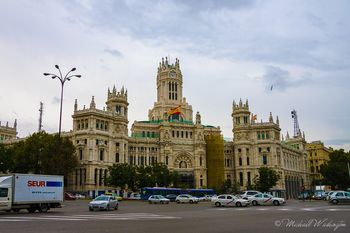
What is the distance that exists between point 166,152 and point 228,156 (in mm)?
23802

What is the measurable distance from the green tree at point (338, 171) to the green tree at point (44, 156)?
72.7m

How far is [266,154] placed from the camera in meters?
114

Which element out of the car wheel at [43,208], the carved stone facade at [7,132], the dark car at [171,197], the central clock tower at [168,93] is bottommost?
the dark car at [171,197]

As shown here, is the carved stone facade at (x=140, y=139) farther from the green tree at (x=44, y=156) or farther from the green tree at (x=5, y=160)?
the green tree at (x=5, y=160)

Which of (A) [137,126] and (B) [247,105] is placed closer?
(A) [137,126]

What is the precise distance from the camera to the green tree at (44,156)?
7807cm

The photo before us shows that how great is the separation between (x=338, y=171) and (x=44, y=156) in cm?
7988

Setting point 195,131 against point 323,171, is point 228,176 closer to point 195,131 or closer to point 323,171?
point 195,131

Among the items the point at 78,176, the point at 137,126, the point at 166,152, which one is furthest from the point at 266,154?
the point at 78,176

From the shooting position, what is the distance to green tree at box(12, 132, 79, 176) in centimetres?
7807

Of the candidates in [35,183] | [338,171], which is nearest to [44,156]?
[35,183]

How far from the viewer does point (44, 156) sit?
7856 cm

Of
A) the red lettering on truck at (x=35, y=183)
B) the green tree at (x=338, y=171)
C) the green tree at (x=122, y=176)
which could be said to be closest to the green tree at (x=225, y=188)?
the green tree at (x=122, y=176)

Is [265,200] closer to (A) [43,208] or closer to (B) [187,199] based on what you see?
(B) [187,199]
